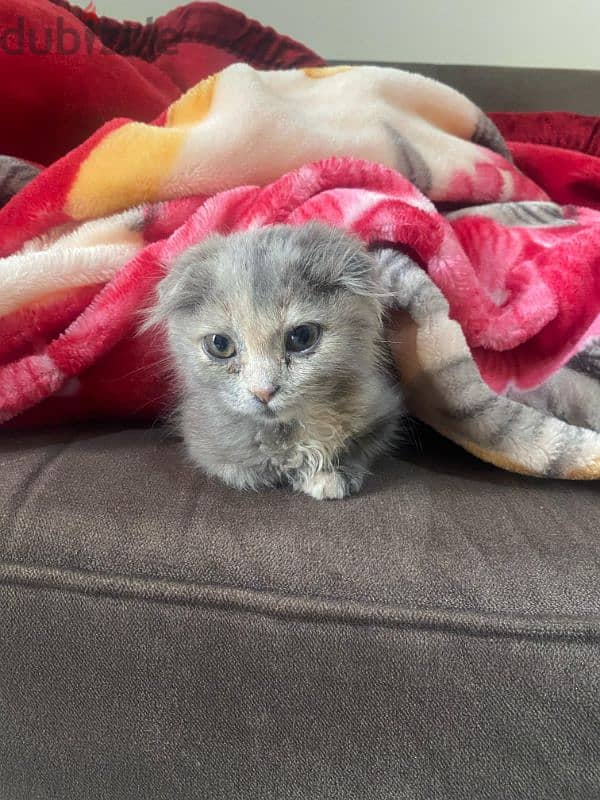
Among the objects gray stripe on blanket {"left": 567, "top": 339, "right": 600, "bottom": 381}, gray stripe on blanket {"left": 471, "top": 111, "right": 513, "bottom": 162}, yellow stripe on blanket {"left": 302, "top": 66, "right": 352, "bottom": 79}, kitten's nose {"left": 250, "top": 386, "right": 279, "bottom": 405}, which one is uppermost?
yellow stripe on blanket {"left": 302, "top": 66, "right": 352, "bottom": 79}

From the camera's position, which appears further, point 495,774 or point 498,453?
point 498,453

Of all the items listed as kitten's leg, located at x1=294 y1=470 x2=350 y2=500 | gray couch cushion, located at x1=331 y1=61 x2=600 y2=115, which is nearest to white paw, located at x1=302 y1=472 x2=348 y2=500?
kitten's leg, located at x1=294 y1=470 x2=350 y2=500

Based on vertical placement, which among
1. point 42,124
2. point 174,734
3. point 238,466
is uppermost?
point 42,124

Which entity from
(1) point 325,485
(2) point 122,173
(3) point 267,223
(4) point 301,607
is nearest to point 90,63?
(2) point 122,173

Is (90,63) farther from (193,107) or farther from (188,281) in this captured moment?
(188,281)

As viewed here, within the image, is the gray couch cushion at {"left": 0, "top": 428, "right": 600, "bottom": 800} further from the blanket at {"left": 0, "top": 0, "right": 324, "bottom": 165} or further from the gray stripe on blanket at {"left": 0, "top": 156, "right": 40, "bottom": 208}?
the blanket at {"left": 0, "top": 0, "right": 324, "bottom": 165}

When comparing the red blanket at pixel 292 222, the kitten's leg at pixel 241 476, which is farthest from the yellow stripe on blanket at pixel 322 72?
the kitten's leg at pixel 241 476

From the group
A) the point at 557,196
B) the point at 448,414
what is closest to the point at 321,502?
the point at 448,414

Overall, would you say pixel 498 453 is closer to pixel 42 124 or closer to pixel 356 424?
pixel 356 424
